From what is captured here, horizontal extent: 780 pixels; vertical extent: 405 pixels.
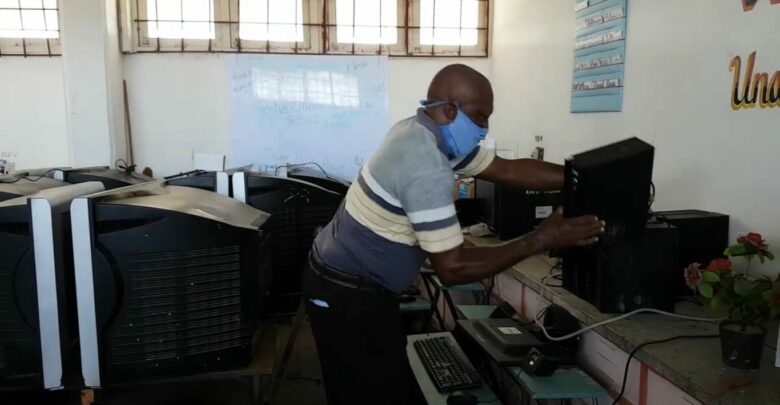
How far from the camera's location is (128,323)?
142cm

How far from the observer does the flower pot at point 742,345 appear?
1171mm

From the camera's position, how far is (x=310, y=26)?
372cm

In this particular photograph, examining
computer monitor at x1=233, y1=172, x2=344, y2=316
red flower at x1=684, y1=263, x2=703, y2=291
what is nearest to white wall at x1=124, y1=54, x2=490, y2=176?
computer monitor at x1=233, y1=172, x2=344, y2=316

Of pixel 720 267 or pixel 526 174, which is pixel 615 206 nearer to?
pixel 720 267

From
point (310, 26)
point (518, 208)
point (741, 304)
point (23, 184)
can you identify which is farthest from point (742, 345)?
point (310, 26)

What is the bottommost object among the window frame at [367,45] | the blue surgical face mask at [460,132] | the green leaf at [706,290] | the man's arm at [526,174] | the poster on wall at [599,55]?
the green leaf at [706,290]

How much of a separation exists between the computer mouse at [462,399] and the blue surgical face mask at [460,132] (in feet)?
2.39

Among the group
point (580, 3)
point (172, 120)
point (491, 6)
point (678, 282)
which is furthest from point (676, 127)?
point (172, 120)

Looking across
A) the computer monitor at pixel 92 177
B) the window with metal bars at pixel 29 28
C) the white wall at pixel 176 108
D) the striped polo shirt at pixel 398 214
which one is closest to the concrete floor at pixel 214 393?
the striped polo shirt at pixel 398 214

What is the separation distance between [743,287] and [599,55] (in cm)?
142

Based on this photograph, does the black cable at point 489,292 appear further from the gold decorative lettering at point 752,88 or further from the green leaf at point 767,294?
the green leaf at point 767,294

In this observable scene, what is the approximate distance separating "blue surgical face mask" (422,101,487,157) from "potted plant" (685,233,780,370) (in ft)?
2.06

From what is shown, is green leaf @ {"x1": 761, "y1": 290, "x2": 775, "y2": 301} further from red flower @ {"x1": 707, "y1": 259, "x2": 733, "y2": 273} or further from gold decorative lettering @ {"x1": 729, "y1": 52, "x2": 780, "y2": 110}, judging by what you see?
gold decorative lettering @ {"x1": 729, "y1": 52, "x2": 780, "y2": 110}

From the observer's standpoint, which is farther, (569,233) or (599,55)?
(599,55)
